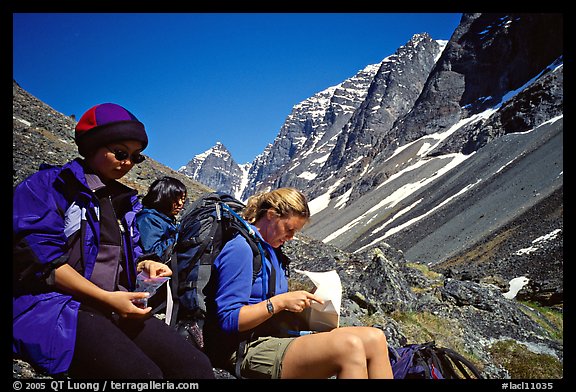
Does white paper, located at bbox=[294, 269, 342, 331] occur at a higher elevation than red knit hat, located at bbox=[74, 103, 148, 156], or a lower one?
lower

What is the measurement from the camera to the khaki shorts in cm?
359

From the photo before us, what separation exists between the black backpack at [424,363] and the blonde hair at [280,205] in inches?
65.9

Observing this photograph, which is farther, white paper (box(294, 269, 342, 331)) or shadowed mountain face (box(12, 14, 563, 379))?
shadowed mountain face (box(12, 14, 563, 379))

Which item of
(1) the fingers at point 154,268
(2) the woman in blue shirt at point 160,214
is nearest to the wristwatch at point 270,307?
(1) the fingers at point 154,268

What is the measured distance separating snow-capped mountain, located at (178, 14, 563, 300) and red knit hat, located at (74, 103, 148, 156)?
1.43 m

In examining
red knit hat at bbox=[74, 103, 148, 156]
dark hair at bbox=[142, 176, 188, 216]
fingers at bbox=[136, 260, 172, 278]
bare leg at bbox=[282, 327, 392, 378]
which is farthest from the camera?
dark hair at bbox=[142, 176, 188, 216]

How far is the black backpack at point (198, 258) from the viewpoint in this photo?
363 cm

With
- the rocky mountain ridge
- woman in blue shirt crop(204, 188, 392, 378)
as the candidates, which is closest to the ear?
woman in blue shirt crop(204, 188, 392, 378)

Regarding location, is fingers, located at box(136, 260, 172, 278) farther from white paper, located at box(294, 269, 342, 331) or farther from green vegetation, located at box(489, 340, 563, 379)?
green vegetation, located at box(489, 340, 563, 379)

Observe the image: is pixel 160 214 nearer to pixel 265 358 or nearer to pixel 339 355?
pixel 265 358

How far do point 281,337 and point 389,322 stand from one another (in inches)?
198
